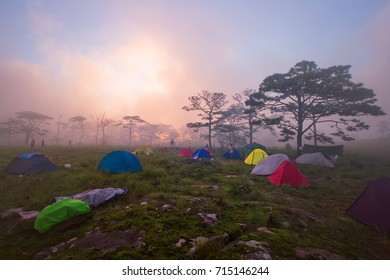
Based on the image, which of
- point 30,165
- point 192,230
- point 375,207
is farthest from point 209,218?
point 30,165

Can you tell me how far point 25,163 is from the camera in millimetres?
11594

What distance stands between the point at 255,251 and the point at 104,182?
747 cm

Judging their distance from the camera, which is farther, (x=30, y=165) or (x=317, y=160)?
(x=317, y=160)

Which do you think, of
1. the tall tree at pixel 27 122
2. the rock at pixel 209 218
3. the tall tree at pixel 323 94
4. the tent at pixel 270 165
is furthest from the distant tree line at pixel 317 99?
the tall tree at pixel 27 122

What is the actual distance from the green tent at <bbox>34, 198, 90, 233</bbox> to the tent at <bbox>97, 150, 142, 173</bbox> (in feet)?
17.1

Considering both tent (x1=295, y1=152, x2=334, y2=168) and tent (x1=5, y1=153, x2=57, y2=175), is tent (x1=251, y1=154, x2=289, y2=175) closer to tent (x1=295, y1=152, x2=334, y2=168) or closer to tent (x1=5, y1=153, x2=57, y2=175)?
tent (x1=295, y1=152, x2=334, y2=168)

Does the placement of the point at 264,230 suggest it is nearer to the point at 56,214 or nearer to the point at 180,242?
the point at 180,242

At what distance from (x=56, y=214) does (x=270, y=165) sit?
11.1m

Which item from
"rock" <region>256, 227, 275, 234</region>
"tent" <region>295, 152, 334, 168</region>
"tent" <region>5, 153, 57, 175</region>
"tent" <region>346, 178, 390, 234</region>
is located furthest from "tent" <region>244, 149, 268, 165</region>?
"tent" <region>5, 153, 57, 175</region>

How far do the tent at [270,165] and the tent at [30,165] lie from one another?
13.7m

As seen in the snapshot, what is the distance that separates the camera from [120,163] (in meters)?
10.3
